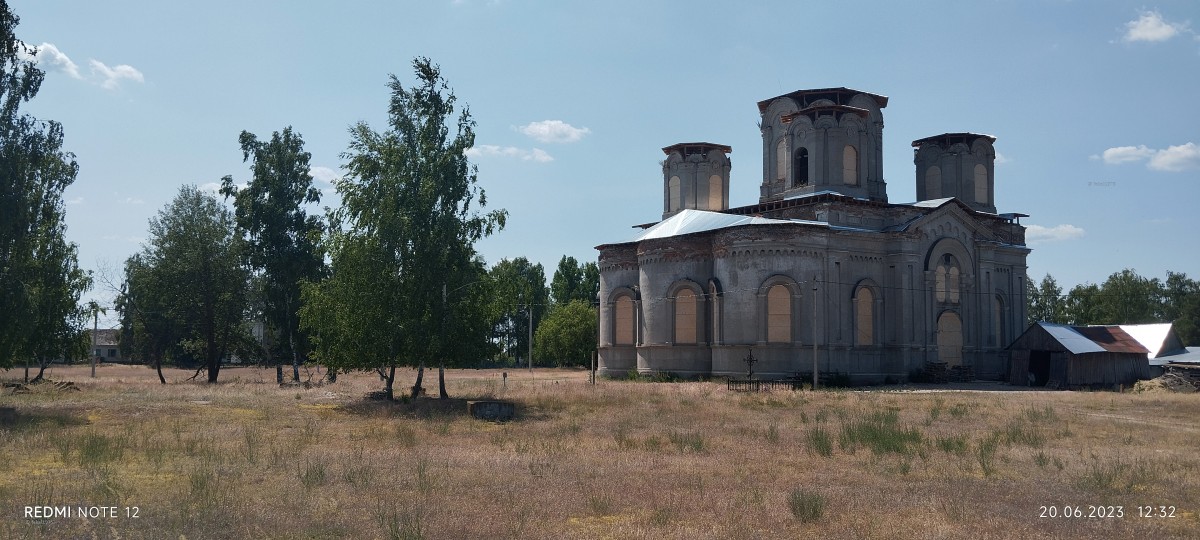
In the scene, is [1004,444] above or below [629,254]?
below

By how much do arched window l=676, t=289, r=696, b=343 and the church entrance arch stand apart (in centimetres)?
1336

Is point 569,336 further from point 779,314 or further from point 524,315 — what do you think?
point 779,314

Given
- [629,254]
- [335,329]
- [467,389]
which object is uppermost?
[629,254]

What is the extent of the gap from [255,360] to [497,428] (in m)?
34.8

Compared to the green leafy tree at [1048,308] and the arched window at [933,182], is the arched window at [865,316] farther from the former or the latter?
the green leafy tree at [1048,308]

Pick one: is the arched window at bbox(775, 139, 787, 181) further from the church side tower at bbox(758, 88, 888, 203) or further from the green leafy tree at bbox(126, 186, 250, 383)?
the green leafy tree at bbox(126, 186, 250, 383)

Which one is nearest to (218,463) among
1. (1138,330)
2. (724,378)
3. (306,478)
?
(306,478)

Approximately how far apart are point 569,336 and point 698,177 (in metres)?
31.3

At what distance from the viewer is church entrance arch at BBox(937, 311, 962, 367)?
2000 inches

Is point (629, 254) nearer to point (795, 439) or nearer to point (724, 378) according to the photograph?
point (724, 378)

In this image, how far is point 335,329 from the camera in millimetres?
32656

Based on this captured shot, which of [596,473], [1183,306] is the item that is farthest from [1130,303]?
[596,473]

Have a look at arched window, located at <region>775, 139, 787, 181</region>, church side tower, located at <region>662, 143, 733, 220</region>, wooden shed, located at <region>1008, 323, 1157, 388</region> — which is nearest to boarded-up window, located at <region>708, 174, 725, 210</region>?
church side tower, located at <region>662, 143, 733, 220</region>

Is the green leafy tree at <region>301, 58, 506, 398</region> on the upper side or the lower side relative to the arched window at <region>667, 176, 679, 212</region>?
lower
